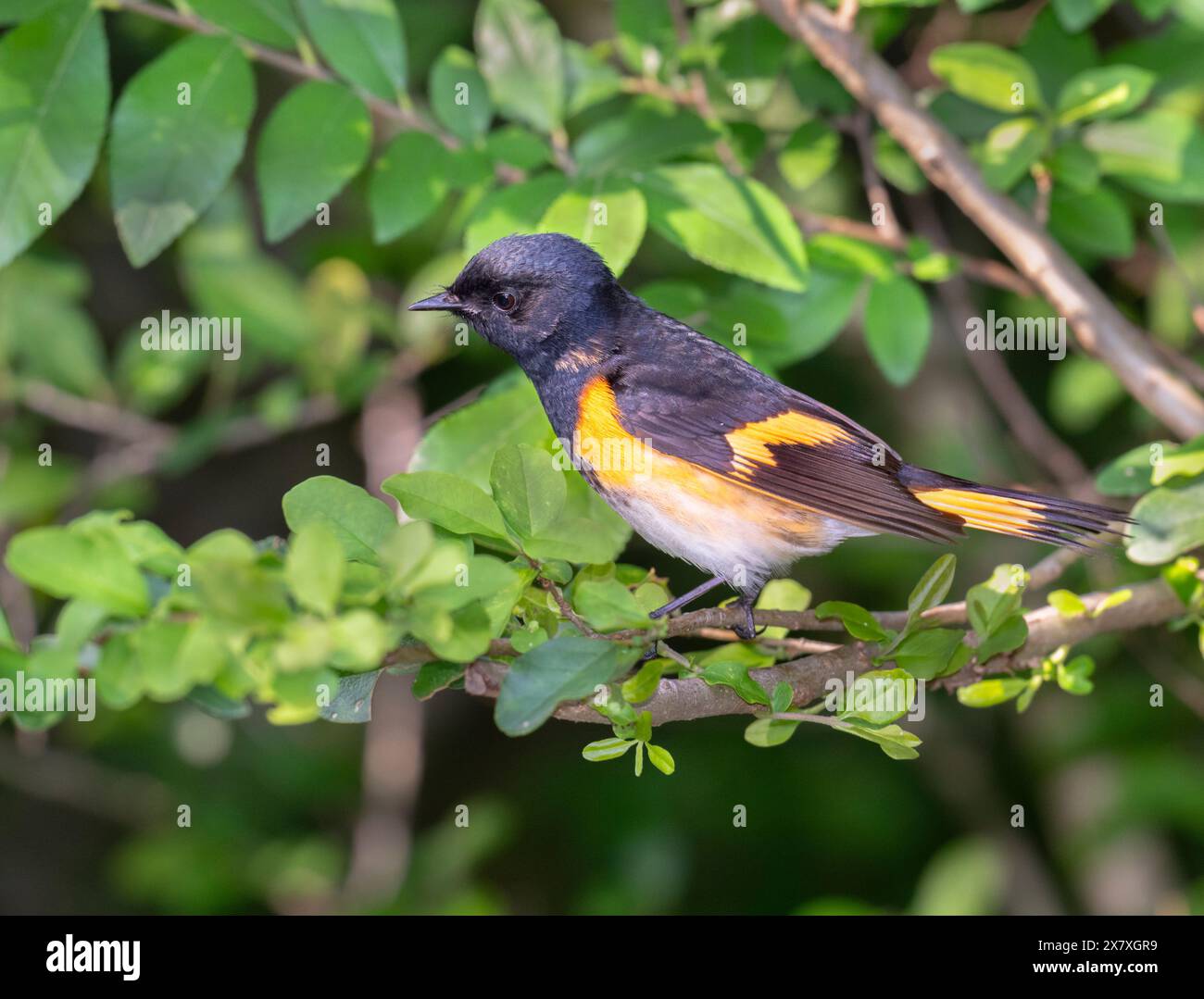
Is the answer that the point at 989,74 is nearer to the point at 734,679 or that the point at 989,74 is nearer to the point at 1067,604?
the point at 1067,604

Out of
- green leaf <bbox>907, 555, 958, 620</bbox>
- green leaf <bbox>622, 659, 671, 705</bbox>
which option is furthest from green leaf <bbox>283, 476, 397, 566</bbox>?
green leaf <bbox>907, 555, 958, 620</bbox>

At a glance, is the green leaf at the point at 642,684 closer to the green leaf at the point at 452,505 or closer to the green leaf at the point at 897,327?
the green leaf at the point at 452,505

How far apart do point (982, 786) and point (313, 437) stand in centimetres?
313

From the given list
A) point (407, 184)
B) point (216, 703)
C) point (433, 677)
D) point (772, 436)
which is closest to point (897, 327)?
point (772, 436)

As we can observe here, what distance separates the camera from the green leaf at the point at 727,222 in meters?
3.01

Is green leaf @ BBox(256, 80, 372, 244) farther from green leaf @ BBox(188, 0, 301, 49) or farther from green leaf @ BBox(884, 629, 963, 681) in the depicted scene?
green leaf @ BBox(884, 629, 963, 681)

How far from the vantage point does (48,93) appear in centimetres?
299

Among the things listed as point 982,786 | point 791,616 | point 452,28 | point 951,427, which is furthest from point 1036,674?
point 452,28

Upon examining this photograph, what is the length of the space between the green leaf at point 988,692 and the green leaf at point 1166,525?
0.35 meters

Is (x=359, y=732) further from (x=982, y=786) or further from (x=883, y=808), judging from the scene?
(x=982, y=786)

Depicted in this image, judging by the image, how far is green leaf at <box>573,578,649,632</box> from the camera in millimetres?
2031

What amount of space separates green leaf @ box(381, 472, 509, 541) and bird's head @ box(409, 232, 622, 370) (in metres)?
0.99

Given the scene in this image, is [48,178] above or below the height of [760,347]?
above

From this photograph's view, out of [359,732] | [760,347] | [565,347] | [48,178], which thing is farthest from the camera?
[359,732]
